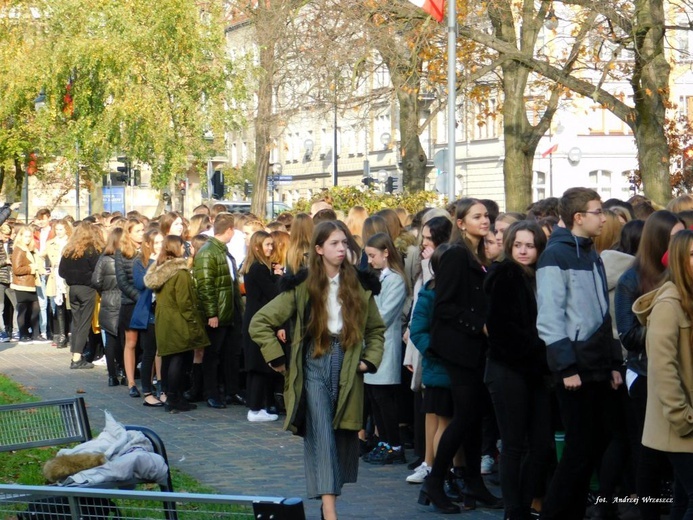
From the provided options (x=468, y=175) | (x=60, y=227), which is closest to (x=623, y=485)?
(x=60, y=227)

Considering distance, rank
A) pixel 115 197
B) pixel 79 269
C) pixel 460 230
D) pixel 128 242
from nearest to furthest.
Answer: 1. pixel 460 230
2. pixel 128 242
3. pixel 79 269
4. pixel 115 197

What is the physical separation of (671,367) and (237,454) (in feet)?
19.6

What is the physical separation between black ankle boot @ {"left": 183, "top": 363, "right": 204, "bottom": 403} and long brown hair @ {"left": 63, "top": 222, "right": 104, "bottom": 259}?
393 cm

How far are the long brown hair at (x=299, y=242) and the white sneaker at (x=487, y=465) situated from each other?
241 centimetres

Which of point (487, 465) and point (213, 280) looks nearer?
point (487, 465)

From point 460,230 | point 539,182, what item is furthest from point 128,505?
point 539,182

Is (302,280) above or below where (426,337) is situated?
above

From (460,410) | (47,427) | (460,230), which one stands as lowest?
(460,410)

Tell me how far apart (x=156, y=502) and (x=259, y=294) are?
9296 mm

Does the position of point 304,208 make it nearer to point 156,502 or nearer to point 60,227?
point 60,227

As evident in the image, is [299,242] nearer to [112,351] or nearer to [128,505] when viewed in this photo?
[112,351]

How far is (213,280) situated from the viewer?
1404 cm

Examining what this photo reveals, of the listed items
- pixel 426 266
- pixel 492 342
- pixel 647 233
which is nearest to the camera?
pixel 647 233

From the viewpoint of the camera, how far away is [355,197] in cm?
2131
